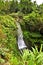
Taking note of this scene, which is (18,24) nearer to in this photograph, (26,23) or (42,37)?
(26,23)

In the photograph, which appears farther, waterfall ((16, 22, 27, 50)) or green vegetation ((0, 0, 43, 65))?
waterfall ((16, 22, 27, 50))

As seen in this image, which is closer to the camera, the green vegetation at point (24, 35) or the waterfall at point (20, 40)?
the green vegetation at point (24, 35)

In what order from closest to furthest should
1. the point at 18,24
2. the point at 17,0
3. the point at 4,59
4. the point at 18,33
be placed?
1. the point at 4,59
2. the point at 18,33
3. the point at 18,24
4. the point at 17,0

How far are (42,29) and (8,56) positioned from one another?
7.02m

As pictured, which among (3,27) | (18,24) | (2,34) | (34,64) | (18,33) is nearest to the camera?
(34,64)

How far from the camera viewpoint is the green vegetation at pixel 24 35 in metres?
9.50

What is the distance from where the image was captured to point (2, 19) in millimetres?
16594

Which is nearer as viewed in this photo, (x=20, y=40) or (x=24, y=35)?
(x=20, y=40)

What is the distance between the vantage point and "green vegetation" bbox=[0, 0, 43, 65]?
950 cm

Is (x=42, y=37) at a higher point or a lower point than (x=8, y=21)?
lower

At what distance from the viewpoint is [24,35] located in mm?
16188

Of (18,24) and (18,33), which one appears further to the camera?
(18,24)

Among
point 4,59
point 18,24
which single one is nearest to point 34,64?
point 4,59

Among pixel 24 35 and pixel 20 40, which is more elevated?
pixel 24 35
